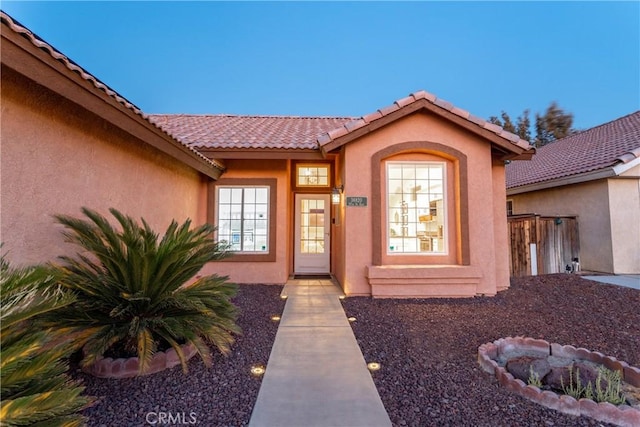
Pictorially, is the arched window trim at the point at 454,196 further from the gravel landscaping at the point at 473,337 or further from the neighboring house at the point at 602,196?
the neighboring house at the point at 602,196

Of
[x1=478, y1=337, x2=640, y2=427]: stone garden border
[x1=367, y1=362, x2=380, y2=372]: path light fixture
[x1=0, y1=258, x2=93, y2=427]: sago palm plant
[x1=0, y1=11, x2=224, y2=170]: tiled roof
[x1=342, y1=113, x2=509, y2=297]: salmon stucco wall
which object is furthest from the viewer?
[x1=342, y1=113, x2=509, y2=297]: salmon stucco wall

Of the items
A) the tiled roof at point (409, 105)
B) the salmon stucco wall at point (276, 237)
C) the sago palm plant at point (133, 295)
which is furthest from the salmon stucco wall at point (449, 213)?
the sago palm plant at point (133, 295)

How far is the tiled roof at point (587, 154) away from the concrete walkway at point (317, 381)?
9811 millimetres

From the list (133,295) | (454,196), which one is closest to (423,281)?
(454,196)

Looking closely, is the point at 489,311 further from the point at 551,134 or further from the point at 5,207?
the point at 551,134

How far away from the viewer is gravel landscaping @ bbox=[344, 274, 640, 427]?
9.18 feet

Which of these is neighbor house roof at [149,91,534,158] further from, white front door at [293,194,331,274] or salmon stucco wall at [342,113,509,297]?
white front door at [293,194,331,274]

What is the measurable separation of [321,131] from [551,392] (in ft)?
28.6

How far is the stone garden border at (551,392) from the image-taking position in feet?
8.64

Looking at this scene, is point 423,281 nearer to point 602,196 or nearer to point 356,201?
point 356,201

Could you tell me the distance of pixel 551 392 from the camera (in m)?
2.87

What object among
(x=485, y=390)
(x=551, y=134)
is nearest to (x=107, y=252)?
(x=485, y=390)

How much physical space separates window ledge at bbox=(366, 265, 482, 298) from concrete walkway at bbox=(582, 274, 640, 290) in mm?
3992

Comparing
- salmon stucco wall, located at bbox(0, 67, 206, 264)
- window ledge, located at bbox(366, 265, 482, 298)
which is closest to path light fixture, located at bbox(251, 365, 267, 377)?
salmon stucco wall, located at bbox(0, 67, 206, 264)
